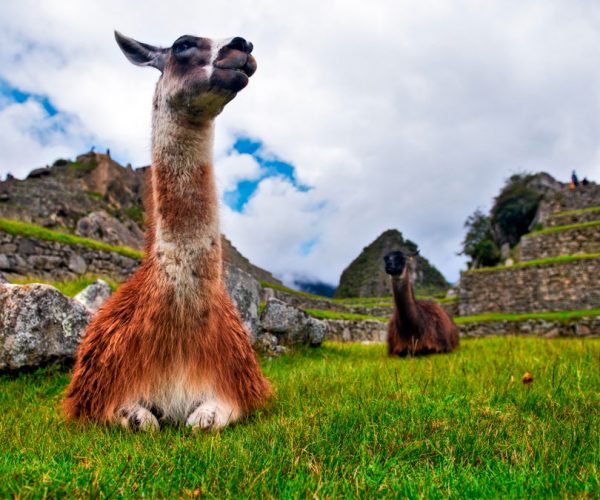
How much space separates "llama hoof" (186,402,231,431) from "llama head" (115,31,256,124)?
5.18ft

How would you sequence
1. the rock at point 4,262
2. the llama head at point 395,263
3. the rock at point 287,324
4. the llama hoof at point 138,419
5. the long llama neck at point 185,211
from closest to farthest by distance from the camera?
the llama hoof at point 138,419 < the long llama neck at point 185,211 < the rock at point 287,324 < the llama head at point 395,263 < the rock at point 4,262

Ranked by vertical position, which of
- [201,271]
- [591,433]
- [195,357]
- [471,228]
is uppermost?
[471,228]

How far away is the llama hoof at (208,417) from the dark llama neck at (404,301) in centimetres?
511

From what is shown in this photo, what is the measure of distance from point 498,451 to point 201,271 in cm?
161

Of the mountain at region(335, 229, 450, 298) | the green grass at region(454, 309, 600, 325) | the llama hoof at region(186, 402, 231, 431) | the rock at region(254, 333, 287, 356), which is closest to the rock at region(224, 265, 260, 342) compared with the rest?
the rock at region(254, 333, 287, 356)

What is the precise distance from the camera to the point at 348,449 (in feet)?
5.98

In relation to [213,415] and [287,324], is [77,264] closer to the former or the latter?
[287,324]

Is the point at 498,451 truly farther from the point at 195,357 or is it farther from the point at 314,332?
the point at 314,332

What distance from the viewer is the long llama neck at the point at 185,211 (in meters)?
2.34

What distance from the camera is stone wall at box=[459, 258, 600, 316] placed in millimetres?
17219

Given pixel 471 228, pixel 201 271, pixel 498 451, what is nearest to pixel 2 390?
pixel 201 271

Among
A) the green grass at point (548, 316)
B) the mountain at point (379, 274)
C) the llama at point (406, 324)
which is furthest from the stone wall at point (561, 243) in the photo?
the llama at point (406, 324)

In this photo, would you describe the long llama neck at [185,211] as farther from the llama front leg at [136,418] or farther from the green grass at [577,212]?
the green grass at [577,212]

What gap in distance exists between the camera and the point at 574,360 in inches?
181
